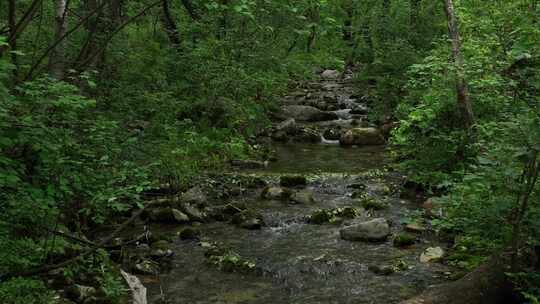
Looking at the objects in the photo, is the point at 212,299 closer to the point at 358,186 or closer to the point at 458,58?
the point at 358,186

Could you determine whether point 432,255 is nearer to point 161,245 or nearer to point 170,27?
point 161,245

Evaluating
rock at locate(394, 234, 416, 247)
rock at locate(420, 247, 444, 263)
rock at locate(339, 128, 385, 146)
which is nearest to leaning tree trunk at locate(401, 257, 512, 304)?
rock at locate(420, 247, 444, 263)

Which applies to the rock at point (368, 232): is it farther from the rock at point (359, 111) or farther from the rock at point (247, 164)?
the rock at point (359, 111)

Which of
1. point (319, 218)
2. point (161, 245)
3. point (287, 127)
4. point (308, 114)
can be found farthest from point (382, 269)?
point (308, 114)

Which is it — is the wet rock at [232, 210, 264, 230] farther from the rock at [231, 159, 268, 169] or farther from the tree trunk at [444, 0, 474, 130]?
the tree trunk at [444, 0, 474, 130]

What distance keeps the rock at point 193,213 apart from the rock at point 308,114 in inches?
522

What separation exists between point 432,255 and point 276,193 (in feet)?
16.5

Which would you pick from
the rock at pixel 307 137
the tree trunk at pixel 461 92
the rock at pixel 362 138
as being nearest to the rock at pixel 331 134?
the rock at pixel 307 137

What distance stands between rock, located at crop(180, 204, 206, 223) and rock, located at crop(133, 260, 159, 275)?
8.80 feet

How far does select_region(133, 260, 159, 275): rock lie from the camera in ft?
28.9

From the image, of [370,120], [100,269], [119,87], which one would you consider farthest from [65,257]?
[370,120]

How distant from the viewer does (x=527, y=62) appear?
980cm

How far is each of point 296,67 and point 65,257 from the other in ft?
47.7

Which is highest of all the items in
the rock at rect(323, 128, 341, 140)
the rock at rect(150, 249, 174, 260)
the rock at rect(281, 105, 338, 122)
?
the rock at rect(281, 105, 338, 122)
